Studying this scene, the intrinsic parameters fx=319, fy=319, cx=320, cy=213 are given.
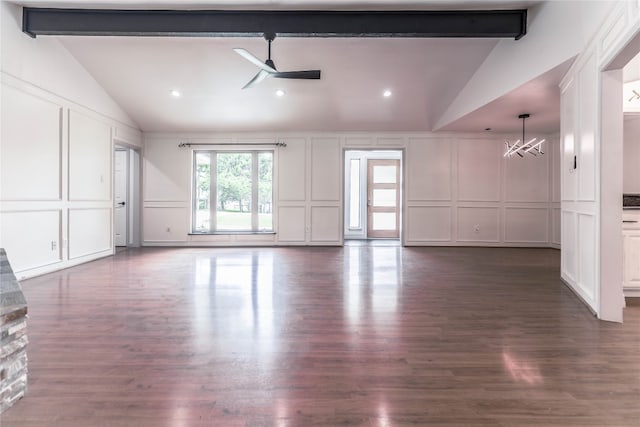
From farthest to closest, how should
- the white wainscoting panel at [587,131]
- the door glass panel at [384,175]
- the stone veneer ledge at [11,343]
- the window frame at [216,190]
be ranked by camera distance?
the door glass panel at [384,175] → the window frame at [216,190] → the white wainscoting panel at [587,131] → the stone veneer ledge at [11,343]

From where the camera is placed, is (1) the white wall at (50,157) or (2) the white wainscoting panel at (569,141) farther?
(1) the white wall at (50,157)

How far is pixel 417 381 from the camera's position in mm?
1764

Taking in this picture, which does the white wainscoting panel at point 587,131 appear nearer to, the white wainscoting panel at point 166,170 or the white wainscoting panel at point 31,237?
the white wainscoting panel at point 31,237

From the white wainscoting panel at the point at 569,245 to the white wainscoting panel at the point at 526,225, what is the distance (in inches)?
139

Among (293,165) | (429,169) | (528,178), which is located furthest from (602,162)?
(293,165)

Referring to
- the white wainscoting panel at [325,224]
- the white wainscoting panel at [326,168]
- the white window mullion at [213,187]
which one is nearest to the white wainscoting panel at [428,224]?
the white wainscoting panel at [325,224]

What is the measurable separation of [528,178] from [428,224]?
245cm

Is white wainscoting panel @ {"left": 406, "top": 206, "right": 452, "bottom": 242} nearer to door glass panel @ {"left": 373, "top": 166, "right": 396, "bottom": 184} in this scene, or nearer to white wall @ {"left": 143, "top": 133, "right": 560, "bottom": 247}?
white wall @ {"left": 143, "top": 133, "right": 560, "bottom": 247}

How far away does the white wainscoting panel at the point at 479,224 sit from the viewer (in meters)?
7.27

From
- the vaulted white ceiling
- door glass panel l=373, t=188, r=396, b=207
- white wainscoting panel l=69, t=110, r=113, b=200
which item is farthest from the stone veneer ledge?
door glass panel l=373, t=188, r=396, b=207

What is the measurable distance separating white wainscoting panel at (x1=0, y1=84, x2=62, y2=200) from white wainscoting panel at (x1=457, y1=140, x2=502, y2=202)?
24.5 feet

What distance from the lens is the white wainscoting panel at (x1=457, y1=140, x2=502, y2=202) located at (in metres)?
7.23

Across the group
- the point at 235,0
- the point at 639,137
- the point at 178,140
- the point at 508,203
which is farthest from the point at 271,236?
the point at 639,137

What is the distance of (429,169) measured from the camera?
7305 millimetres
